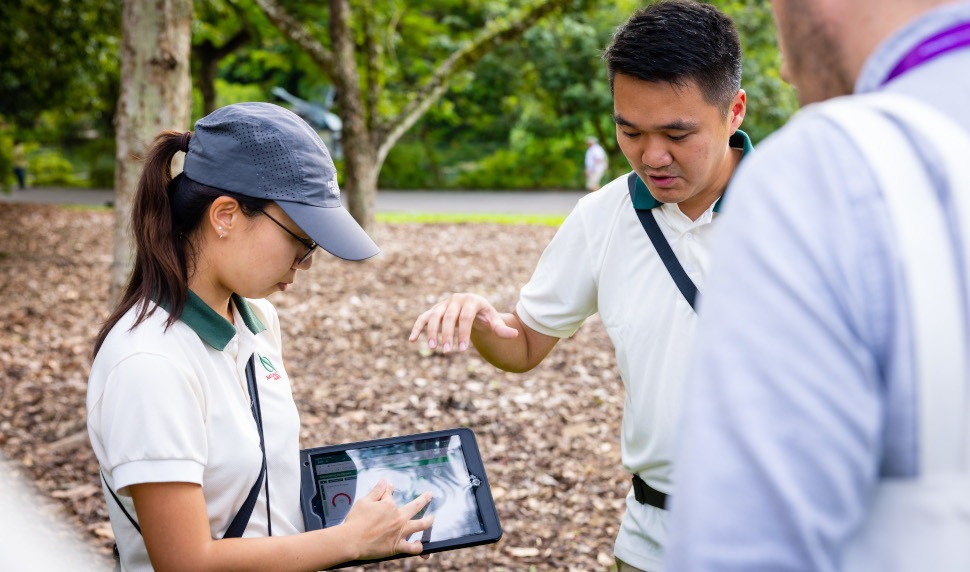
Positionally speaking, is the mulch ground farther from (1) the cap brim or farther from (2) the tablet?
(1) the cap brim

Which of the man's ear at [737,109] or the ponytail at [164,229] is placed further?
the man's ear at [737,109]

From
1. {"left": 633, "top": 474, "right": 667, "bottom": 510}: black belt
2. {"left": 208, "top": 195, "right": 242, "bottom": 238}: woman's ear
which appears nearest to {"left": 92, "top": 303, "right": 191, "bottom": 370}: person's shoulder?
{"left": 208, "top": 195, "right": 242, "bottom": 238}: woman's ear

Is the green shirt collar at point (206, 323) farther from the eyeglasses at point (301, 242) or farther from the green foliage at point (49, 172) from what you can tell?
the green foliage at point (49, 172)

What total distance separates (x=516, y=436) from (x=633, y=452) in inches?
121

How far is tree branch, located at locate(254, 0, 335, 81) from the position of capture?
954 centimetres

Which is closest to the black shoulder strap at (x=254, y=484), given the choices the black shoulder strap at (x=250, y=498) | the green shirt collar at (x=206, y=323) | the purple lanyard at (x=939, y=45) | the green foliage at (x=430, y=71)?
the black shoulder strap at (x=250, y=498)

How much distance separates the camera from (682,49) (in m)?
2.10

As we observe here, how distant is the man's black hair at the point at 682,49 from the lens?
2.10 metres

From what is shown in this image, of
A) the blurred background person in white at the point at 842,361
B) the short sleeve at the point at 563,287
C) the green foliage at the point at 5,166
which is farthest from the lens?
the green foliage at the point at 5,166

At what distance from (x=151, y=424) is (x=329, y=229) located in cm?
61

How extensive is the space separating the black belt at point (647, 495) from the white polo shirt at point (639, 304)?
0.01 meters

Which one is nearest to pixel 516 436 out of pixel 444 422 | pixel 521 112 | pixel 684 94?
pixel 444 422

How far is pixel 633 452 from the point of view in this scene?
2.12 m

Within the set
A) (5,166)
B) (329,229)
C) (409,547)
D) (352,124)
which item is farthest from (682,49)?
(5,166)
